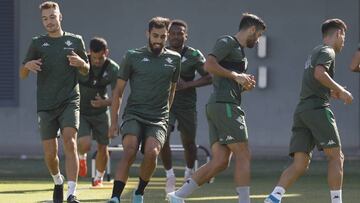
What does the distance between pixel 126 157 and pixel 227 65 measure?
1305 mm

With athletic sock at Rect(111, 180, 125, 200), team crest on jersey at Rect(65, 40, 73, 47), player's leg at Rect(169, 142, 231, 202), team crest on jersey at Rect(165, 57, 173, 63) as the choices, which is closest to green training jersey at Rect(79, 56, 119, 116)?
team crest on jersey at Rect(65, 40, 73, 47)

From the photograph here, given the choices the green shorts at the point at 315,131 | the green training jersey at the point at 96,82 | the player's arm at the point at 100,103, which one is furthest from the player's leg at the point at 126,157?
the green training jersey at the point at 96,82

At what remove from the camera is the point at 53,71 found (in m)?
11.1

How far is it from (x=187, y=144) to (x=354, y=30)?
6468mm

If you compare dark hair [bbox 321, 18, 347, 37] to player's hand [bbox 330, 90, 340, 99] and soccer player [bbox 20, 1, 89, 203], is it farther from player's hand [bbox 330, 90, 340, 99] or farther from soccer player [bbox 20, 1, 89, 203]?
soccer player [bbox 20, 1, 89, 203]

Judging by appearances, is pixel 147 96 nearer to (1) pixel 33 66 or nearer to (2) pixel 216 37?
(1) pixel 33 66

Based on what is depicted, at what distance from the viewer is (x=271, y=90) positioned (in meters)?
19.5

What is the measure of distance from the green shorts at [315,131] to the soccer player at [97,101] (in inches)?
137

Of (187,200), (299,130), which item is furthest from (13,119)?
(299,130)

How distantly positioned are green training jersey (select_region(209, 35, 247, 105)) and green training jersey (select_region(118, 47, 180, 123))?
581 mm

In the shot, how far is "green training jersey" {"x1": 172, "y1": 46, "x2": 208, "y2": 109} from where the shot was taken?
13.1 meters

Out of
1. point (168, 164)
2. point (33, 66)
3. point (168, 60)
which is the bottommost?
point (168, 164)

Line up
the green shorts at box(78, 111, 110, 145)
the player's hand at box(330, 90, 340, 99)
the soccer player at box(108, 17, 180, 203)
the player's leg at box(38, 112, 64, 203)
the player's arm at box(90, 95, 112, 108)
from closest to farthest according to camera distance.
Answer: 1. the player's hand at box(330, 90, 340, 99)
2. the soccer player at box(108, 17, 180, 203)
3. the player's leg at box(38, 112, 64, 203)
4. the player's arm at box(90, 95, 112, 108)
5. the green shorts at box(78, 111, 110, 145)

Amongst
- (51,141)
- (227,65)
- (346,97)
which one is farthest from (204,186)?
(346,97)
